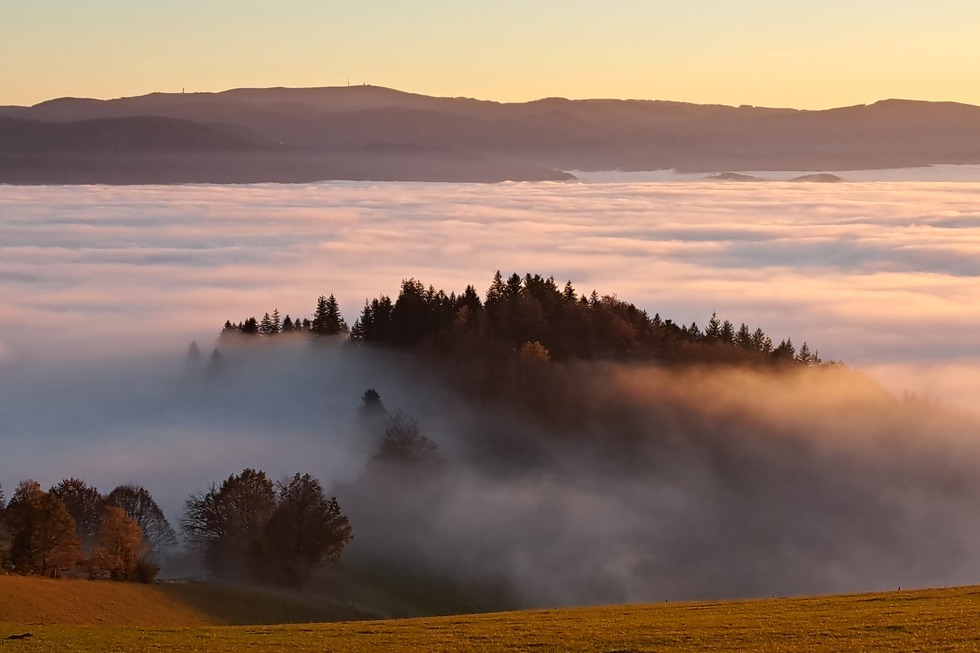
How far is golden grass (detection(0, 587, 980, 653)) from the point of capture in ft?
107

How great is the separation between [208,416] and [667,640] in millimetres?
112980

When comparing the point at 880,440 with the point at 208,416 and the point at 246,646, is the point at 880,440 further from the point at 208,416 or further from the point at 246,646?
the point at 246,646

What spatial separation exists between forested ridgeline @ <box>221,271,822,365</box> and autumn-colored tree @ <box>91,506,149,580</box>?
5491 centimetres

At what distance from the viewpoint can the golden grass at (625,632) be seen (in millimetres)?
32562

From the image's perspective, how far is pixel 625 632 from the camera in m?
35.8

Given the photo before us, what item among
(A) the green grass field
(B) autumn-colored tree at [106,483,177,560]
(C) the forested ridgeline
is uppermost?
(C) the forested ridgeline

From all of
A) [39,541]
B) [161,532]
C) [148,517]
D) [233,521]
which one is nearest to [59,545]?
[39,541]

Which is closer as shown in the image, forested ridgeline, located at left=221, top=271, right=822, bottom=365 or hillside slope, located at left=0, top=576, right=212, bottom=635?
hillside slope, located at left=0, top=576, right=212, bottom=635

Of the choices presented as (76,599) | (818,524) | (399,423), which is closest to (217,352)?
(399,423)

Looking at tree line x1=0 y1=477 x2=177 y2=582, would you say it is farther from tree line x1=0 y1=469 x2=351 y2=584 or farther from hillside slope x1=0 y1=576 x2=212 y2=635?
hillside slope x1=0 y1=576 x2=212 y2=635

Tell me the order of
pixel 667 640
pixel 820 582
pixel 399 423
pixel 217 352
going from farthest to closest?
pixel 217 352 < pixel 399 423 < pixel 820 582 < pixel 667 640

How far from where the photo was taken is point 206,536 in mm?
81375

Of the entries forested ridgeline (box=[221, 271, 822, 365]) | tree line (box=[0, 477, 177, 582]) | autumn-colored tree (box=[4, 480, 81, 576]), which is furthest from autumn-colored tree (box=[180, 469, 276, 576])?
forested ridgeline (box=[221, 271, 822, 365])

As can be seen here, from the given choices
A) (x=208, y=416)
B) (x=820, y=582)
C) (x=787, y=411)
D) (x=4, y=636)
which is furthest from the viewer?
(x=208, y=416)
